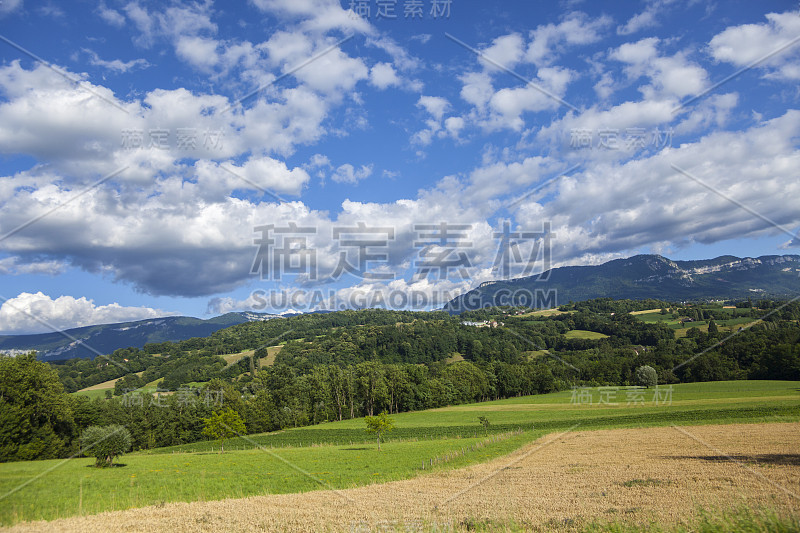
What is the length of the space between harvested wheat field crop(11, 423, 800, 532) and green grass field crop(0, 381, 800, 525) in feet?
14.2

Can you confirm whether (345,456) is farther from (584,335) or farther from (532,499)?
(584,335)

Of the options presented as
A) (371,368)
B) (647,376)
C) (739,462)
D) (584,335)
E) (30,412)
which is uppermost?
(739,462)

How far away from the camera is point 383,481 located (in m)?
22.9

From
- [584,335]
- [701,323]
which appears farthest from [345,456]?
[701,323]

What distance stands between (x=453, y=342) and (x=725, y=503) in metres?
145

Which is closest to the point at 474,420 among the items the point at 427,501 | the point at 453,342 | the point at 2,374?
the point at 427,501

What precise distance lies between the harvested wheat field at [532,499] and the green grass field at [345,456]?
4320 millimetres

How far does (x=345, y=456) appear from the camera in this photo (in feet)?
125

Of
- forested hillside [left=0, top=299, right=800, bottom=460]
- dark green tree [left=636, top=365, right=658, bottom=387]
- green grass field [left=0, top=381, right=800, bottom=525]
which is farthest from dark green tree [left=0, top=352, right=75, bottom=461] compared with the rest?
dark green tree [left=636, top=365, right=658, bottom=387]

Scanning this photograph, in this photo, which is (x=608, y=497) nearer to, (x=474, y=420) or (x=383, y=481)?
(x=383, y=481)

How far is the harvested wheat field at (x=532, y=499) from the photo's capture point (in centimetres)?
1148

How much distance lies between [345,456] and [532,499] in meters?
27.3

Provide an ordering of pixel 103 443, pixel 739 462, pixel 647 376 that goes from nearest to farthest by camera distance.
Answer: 1. pixel 739 462
2. pixel 103 443
3. pixel 647 376

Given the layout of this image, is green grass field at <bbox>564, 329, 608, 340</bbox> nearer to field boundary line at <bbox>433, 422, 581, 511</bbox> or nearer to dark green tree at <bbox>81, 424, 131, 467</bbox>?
field boundary line at <bbox>433, 422, 581, 511</bbox>
